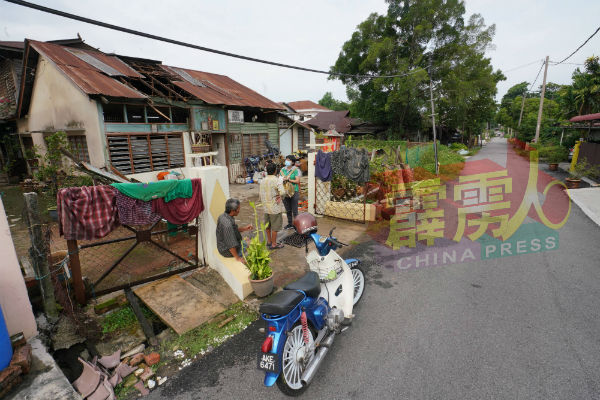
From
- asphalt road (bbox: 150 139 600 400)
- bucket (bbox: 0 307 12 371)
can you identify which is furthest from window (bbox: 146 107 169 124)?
asphalt road (bbox: 150 139 600 400)

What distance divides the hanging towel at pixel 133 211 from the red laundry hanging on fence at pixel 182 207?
0.33ft

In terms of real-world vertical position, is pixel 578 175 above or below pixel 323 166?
below

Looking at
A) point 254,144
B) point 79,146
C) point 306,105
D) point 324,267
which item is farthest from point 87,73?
point 306,105

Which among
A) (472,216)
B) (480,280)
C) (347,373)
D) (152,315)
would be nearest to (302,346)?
(347,373)

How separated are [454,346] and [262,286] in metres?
2.68

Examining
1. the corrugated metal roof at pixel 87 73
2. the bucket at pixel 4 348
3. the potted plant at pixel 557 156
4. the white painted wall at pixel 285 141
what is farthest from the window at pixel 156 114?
the potted plant at pixel 557 156

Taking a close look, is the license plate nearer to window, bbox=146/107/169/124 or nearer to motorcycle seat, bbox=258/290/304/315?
motorcycle seat, bbox=258/290/304/315

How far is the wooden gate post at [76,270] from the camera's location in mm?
3828

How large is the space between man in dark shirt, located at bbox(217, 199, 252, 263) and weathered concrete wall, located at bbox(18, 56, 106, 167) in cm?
754

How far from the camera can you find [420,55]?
2352 cm

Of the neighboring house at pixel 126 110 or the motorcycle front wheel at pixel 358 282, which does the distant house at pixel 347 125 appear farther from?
the motorcycle front wheel at pixel 358 282

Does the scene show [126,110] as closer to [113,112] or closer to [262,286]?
[113,112]

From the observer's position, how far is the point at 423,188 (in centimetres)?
941

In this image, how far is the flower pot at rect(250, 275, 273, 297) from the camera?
4.37 meters
